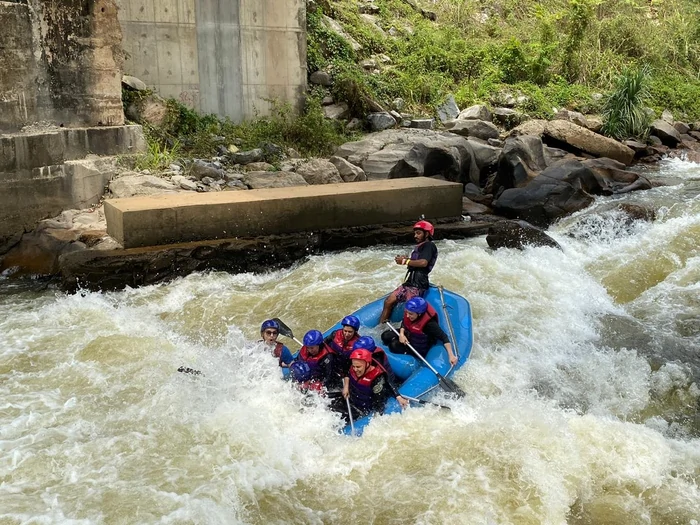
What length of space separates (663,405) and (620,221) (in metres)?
4.46

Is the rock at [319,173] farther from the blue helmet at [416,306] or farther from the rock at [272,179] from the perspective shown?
the blue helmet at [416,306]

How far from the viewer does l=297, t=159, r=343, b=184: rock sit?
398 inches

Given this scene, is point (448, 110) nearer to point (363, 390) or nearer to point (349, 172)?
point (349, 172)

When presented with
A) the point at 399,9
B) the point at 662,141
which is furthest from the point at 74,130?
the point at 662,141

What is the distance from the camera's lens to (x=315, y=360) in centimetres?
527

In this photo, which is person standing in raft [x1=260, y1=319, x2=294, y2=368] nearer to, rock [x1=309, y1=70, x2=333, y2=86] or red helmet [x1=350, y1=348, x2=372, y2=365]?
red helmet [x1=350, y1=348, x2=372, y2=365]

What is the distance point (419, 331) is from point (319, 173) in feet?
15.9

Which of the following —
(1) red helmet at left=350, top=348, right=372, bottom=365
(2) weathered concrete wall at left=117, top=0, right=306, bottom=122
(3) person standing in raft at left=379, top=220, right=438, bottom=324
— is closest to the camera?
(1) red helmet at left=350, top=348, right=372, bottom=365

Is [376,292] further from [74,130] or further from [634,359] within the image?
[74,130]

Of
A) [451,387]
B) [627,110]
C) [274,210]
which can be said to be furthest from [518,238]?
[627,110]

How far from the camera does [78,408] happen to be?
523cm

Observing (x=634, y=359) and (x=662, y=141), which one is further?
(x=662, y=141)

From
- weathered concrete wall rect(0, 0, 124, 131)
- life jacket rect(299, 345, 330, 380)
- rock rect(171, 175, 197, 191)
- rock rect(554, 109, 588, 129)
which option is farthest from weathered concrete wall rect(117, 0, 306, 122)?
life jacket rect(299, 345, 330, 380)

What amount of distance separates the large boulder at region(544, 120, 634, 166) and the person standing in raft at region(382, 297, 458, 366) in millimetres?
8563
